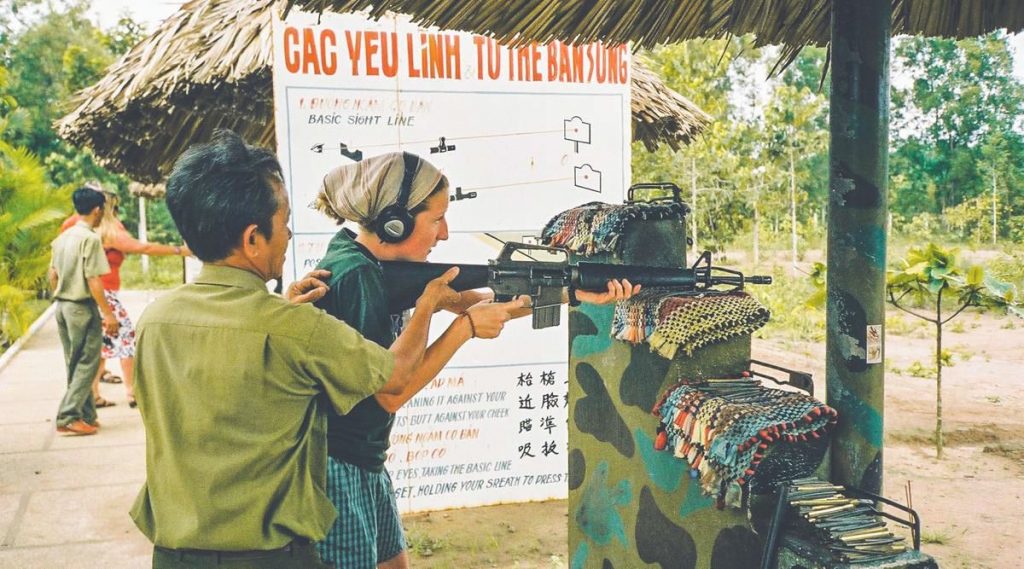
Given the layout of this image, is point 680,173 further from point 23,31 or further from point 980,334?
point 23,31

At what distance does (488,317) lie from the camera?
2.39m

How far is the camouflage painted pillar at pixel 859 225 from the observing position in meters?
2.16

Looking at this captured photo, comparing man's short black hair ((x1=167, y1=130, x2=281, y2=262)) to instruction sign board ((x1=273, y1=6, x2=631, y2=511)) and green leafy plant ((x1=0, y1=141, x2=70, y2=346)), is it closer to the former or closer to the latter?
instruction sign board ((x1=273, y1=6, x2=631, y2=511))

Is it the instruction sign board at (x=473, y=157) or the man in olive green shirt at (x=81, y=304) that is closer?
the instruction sign board at (x=473, y=157)

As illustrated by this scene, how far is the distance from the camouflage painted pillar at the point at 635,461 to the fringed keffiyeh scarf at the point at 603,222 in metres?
0.04

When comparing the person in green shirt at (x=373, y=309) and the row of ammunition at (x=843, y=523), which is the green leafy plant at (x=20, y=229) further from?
the row of ammunition at (x=843, y=523)

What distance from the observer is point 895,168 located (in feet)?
42.3

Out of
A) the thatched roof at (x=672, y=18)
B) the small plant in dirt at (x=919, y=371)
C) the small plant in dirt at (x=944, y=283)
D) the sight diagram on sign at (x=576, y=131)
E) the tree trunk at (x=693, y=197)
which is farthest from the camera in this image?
the tree trunk at (x=693, y=197)

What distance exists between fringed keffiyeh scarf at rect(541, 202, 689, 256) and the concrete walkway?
286 centimetres

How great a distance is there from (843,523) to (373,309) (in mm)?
1260

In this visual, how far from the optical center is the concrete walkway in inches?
173

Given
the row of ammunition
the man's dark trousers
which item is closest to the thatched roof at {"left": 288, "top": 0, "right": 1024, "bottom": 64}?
the row of ammunition

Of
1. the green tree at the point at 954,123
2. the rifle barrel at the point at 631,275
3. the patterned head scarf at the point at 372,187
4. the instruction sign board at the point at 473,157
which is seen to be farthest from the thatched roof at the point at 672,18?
the green tree at the point at 954,123

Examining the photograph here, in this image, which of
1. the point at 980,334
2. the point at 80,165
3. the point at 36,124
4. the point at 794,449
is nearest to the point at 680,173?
the point at 980,334
